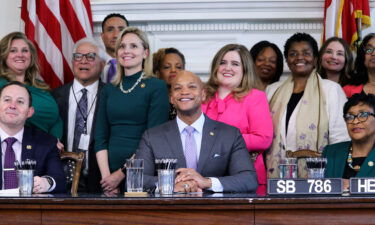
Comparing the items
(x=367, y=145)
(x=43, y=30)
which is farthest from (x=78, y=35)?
(x=367, y=145)

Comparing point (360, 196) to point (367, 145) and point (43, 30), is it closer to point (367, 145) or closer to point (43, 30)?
point (367, 145)

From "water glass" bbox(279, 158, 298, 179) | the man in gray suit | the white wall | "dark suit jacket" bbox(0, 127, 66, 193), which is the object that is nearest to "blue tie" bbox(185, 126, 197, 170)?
the man in gray suit

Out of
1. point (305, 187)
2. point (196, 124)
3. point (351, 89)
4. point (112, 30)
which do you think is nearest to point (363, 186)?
point (305, 187)

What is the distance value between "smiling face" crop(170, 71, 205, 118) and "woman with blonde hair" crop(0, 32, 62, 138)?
969 millimetres

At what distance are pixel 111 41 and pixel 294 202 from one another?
8.50 ft

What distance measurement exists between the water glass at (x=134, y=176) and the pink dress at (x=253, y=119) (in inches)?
42.6

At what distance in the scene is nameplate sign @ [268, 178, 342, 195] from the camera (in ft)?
11.8

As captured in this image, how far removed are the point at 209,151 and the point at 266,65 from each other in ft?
4.32

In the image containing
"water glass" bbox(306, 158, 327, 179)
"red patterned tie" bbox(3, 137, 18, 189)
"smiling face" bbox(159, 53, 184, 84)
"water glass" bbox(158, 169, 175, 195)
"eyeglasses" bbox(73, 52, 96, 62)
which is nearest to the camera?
"water glass" bbox(158, 169, 175, 195)

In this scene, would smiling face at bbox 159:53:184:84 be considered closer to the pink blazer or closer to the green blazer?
the pink blazer

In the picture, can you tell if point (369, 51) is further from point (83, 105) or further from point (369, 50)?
point (83, 105)

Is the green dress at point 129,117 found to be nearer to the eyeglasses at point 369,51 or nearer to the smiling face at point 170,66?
the smiling face at point 170,66

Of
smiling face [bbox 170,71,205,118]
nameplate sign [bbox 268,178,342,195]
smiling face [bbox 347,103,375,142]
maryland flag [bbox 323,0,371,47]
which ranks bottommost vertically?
nameplate sign [bbox 268,178,342,195]

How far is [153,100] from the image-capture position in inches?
193
